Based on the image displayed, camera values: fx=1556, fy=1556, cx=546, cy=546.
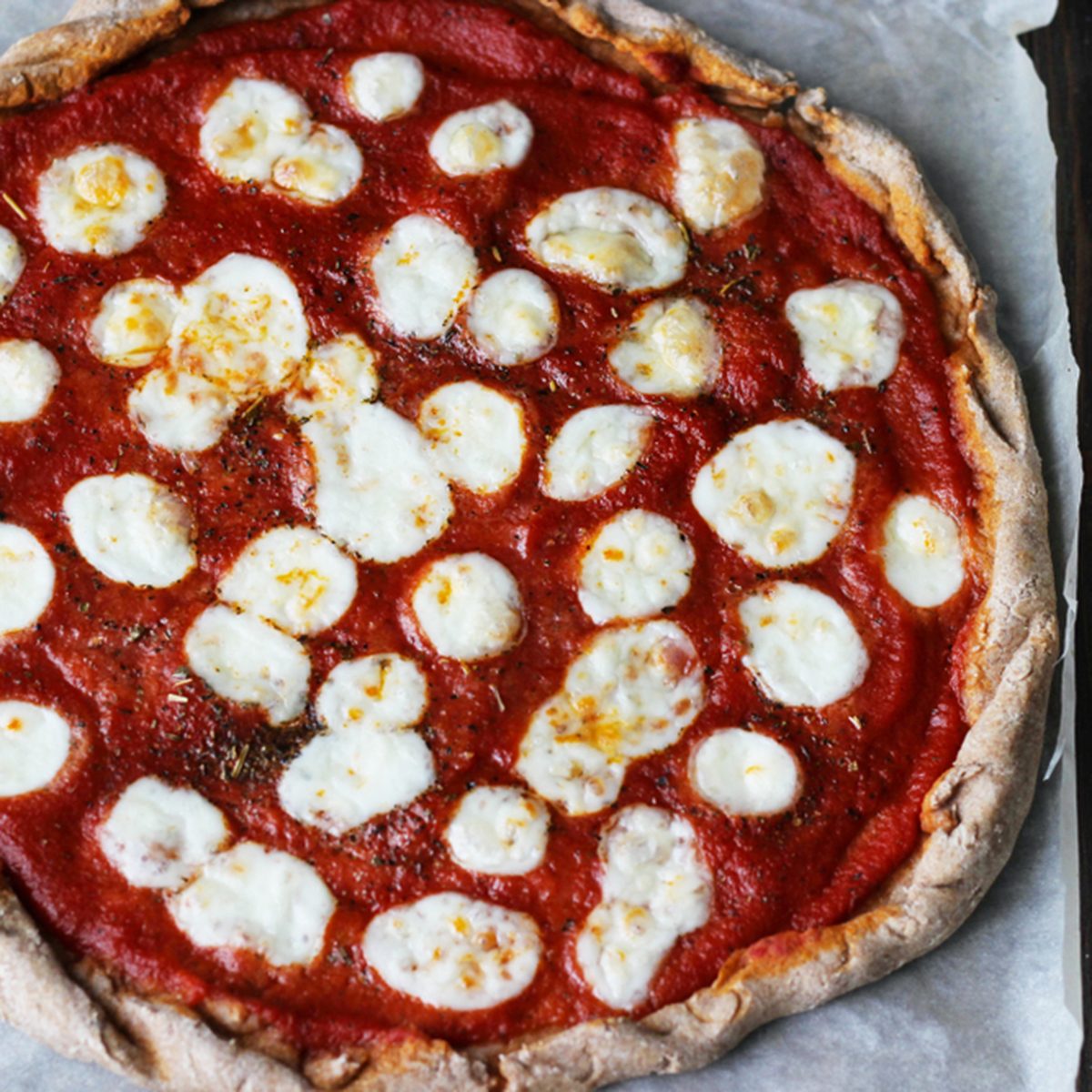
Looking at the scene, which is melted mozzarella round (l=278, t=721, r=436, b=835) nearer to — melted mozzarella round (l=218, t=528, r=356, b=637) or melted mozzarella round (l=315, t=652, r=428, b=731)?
melted mozzarella round (l=315, t=652, r=428, b=731)

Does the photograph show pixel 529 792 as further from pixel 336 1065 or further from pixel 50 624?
pixel 50 624

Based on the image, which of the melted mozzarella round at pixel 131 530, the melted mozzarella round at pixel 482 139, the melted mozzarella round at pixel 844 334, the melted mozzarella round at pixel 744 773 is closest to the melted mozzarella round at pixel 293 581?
the melted mozzarella round at pixel 131 530

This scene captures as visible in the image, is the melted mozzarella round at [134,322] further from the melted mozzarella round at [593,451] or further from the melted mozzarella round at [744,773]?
the melted mozzarella round at [744,773]

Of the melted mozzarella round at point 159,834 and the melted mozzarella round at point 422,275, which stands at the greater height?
the melted mozzarella round at point 422,275

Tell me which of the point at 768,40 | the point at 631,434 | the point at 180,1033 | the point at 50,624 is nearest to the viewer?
the point at 180,1033

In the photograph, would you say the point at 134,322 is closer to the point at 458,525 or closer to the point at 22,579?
the point at 22,579

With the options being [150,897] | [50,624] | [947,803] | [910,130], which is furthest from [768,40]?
[150,897]

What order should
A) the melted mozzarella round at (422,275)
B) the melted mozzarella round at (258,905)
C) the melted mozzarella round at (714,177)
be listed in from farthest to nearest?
the melted mozzarella round at (714,177), the melted mozzarella round at (422,275), the melted mozzarella round at (258,905)
